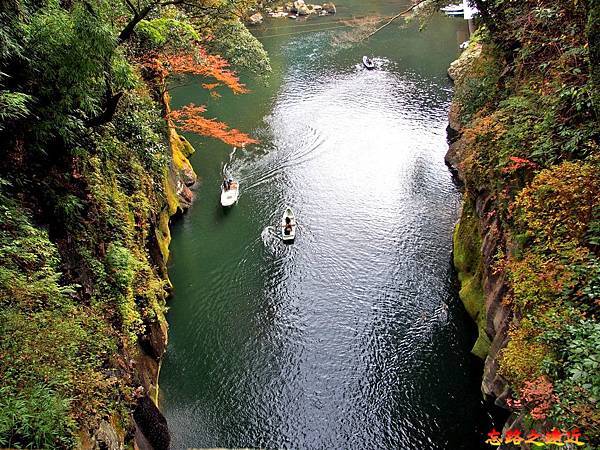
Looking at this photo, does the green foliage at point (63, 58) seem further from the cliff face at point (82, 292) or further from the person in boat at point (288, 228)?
the person in boat at point (288, 228)

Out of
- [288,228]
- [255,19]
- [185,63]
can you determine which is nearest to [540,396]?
[288,228]

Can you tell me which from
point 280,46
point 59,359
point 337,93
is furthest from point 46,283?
point 280,46

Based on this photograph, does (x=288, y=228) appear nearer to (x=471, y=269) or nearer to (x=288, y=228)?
(x=288, y=228)

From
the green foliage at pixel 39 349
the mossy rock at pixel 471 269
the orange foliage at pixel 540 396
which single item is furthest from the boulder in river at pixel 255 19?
the orange foliage at pixel 540 396

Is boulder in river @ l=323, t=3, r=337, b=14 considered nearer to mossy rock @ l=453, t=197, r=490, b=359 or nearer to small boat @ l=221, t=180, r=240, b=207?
small boat @ l=221, t=180, r=240, b=207

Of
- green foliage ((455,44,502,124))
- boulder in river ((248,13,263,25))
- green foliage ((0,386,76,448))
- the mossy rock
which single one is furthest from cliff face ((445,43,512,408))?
boulder in river ((248,13,263,25))

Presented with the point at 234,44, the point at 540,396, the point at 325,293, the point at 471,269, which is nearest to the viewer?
the point at 540,396

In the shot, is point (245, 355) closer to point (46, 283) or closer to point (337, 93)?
point (46, 283)
